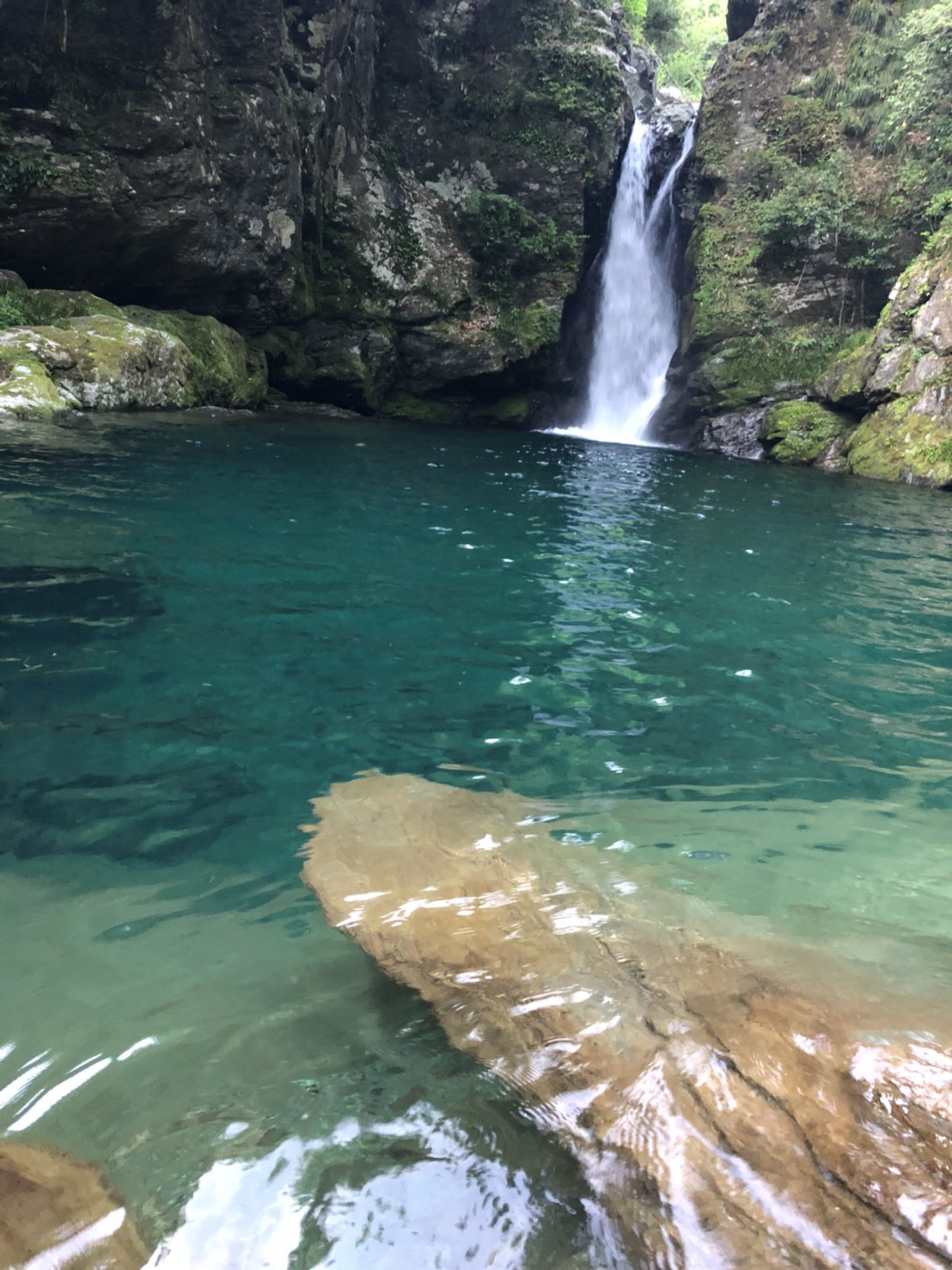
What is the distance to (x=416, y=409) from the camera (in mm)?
22953

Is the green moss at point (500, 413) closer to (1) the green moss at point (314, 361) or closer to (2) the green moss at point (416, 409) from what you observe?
(2) the green moss at point (416, 409)

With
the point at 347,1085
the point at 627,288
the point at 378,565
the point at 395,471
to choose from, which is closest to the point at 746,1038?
the point at 347,1085

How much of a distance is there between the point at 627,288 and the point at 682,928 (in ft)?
88.6

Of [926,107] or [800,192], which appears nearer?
[926,107]

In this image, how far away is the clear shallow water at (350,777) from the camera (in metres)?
1.74

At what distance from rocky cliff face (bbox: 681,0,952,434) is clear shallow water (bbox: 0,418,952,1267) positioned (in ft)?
55.1

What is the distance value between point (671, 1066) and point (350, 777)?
2051 millimetres

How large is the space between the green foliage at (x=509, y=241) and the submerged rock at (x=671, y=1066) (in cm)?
2372

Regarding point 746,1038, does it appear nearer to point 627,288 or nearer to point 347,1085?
point 347,1085

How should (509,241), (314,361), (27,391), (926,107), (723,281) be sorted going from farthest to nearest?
(723,281), (509,241), (926,107), (314,361), (27,391)

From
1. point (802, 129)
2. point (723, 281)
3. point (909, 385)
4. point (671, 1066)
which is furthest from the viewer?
point (802, 129)

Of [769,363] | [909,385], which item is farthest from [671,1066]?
[769,363]

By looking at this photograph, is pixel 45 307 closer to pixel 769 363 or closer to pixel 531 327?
pixel 531 327

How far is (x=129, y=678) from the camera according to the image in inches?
169
